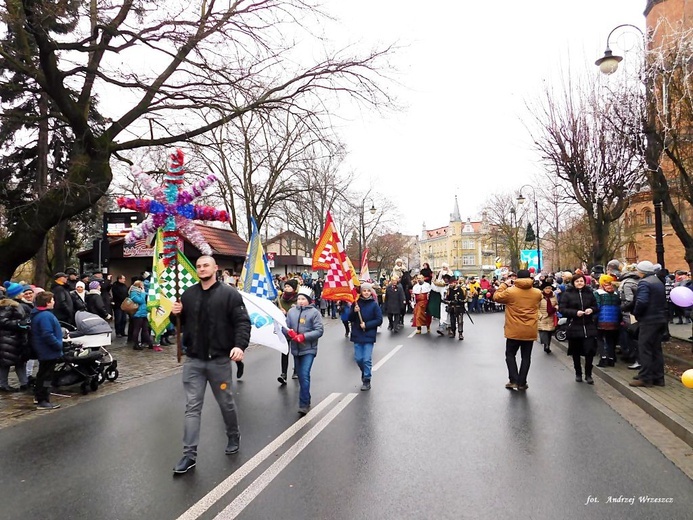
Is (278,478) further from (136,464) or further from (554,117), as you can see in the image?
(554,117)

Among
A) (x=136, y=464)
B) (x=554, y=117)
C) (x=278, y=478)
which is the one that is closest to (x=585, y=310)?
(x=278, y=478)

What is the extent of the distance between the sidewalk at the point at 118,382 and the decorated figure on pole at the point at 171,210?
2994mm

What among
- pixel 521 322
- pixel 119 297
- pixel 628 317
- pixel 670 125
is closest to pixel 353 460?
pixel 521 322

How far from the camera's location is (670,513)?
4.01m

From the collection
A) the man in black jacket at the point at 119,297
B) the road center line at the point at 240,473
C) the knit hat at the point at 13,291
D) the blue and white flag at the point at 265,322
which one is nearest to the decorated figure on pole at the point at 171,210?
the blue and white flag at the point at 265,322

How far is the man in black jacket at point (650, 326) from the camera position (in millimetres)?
8086

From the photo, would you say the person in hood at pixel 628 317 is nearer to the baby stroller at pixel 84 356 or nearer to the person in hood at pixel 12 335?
the baby stroller at pixel 84 356

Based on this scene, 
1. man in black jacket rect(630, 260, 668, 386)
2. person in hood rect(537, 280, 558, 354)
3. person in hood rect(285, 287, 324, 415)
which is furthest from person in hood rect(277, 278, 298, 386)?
person in hood rect(537, 280, 558, 354)

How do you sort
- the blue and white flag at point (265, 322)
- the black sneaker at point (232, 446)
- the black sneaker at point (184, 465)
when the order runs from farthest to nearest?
the blue and white flag at point (265, 322)
the black sneaker at point (232, 446)
the black sneaker at point (184, 465)

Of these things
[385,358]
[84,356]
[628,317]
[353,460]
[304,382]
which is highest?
[628,317]

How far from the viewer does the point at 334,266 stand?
9305 mm

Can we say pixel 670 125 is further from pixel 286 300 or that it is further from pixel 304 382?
pixel 304 382

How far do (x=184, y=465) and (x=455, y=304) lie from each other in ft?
40.7

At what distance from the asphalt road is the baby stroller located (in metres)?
A: 0.75
